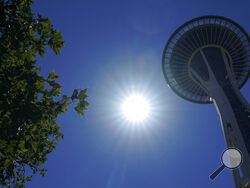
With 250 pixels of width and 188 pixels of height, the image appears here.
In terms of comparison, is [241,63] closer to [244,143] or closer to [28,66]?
[244,143]

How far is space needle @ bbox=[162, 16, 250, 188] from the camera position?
2795 centimetres

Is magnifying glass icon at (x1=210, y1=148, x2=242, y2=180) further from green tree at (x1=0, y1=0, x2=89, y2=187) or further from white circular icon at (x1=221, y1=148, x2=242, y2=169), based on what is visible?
green tree at (x1=0, y1=0, x2=89, y2=187)

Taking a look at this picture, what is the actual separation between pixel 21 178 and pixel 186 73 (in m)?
38.3

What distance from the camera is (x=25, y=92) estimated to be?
18.2ft

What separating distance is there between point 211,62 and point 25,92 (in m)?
35.6

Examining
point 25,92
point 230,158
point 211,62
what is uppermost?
point 211,62

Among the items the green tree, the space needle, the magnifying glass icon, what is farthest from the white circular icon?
the space needle

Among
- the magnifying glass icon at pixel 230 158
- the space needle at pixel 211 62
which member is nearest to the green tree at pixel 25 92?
the magnifying glass icon at pixel 230 158

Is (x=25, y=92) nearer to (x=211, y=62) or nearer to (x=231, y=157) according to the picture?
(x=231, y=157)

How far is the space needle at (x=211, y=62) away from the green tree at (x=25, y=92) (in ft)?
82.9

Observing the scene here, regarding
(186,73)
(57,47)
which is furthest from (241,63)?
(57,47)

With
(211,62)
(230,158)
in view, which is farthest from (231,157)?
(211,62)

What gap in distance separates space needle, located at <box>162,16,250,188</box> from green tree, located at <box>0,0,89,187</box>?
25270mm

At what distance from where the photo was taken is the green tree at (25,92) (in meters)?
5.01
